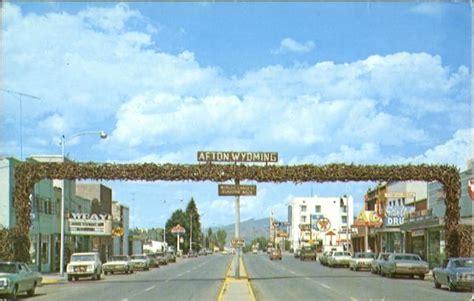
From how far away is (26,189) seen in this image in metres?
39.1

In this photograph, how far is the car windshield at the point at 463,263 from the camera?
2997cm

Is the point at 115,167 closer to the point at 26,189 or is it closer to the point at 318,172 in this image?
the point at 26,189

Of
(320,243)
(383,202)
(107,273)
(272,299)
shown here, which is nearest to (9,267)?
(272,299)

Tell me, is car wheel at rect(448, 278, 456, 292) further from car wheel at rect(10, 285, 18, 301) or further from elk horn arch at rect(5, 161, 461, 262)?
car wheel at rect(10, 285, 18, 301)

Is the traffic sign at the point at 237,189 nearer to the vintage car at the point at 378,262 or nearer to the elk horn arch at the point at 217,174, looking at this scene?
the elk horn arch at the point at 217,174

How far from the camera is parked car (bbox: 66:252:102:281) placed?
142 ft

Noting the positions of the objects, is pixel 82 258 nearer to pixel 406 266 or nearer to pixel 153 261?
pixel 406 266

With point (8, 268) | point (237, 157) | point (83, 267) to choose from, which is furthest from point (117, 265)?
point (8, 268)

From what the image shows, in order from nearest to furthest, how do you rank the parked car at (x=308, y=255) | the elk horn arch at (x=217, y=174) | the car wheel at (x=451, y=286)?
the car wheel at (x=451, y=286) < the elk horn arch at (x=217, y=174) < the parked car at (x=308, y=255)

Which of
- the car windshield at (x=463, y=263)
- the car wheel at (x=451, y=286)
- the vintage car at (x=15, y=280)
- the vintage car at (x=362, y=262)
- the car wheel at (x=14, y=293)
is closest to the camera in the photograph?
the vintage car at (x=15, y=280)

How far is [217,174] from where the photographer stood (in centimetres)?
3809

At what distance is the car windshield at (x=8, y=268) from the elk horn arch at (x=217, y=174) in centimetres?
952

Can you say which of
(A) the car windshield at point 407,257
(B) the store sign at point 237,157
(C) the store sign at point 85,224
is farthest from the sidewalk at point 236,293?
(C) the store sign at point 85,224

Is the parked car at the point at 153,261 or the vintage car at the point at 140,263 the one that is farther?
the parked car at the point at 153,261
